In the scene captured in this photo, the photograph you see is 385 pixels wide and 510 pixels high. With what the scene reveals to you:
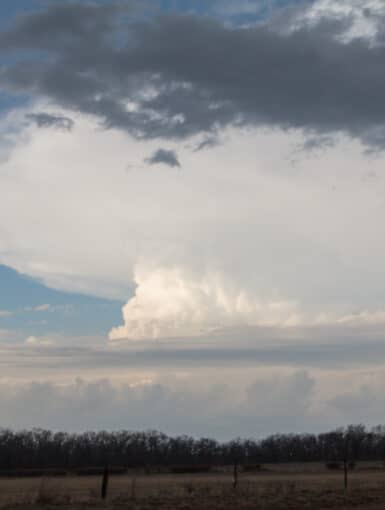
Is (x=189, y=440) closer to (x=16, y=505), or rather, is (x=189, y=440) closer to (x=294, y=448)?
(x=294, y=448)

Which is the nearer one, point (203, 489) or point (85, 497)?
point (85, 497)

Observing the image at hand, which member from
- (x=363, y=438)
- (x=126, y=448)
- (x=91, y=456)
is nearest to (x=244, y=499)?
(x=91, y=456)

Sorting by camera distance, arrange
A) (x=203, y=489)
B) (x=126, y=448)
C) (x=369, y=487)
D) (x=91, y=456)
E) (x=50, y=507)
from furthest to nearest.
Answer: (x=126, y=448) → (x=91, y=456) → (x=369, y=487) → (x=203, y=489) → (x=50, y=507)

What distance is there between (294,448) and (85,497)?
14311 cm

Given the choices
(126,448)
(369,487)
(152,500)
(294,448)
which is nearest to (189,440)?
(126,448)

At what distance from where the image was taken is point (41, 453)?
138m

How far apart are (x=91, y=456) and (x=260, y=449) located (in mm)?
46968

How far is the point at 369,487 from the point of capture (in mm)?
42344

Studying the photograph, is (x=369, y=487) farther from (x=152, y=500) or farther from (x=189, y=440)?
(x=189, y=440)

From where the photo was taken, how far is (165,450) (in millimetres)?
152875

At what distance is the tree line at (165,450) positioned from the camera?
130875 millimetres

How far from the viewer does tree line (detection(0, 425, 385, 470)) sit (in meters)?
131

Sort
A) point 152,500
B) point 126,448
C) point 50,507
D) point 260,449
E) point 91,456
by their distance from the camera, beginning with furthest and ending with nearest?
point 260,449, point 126,448, point 91,456, point 152,500, point 50,507

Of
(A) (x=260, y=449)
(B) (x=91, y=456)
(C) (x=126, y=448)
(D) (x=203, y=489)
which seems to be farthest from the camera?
(A) (x=260, y=449)
